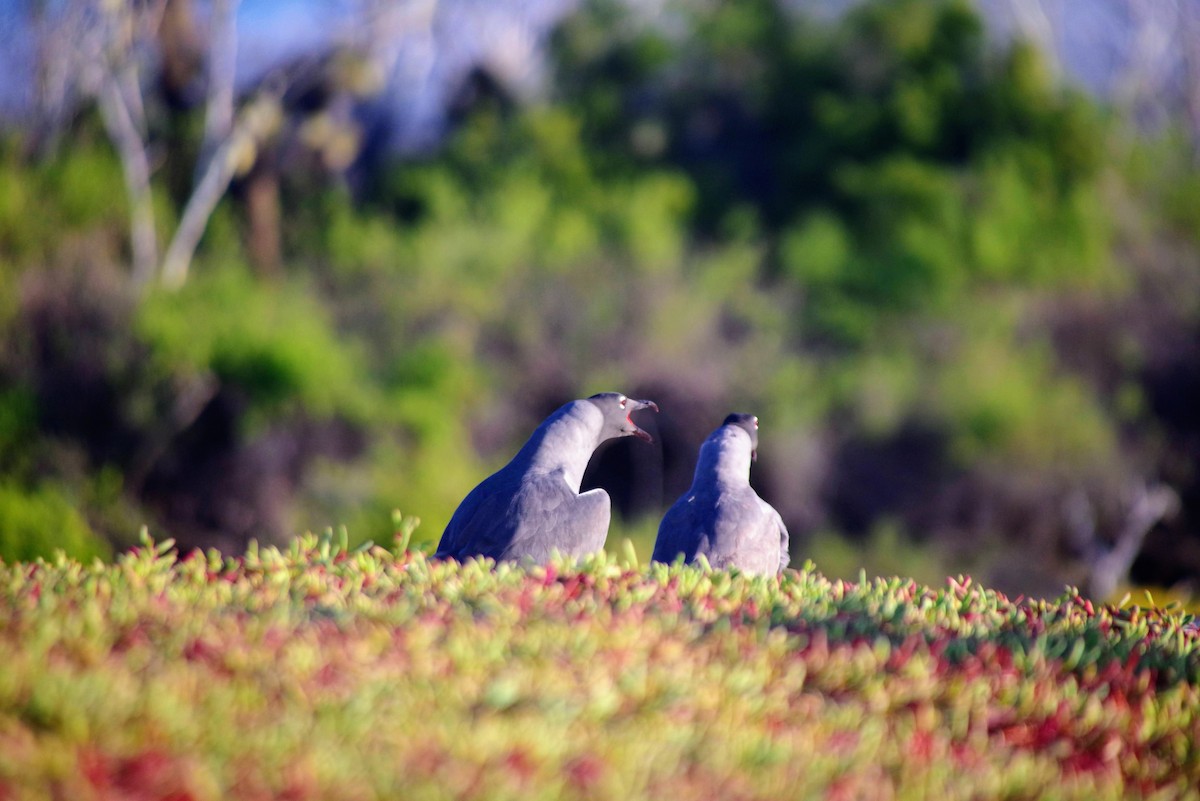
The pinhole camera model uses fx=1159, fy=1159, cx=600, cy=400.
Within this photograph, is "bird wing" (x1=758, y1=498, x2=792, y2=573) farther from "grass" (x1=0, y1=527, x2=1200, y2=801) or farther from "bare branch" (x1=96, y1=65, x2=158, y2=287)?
"bare branch" (x1=96, y1=65, x2=158, y2=287)

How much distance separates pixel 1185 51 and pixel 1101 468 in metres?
14.2

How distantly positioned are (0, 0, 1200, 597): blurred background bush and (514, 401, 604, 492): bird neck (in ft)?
22.3

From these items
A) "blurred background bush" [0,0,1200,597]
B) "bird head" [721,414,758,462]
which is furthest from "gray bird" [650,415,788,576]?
"blurred background bush" [0,0,1200,597]

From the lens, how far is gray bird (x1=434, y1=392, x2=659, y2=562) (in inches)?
171

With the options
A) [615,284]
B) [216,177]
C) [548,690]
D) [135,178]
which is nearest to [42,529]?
[135,178]

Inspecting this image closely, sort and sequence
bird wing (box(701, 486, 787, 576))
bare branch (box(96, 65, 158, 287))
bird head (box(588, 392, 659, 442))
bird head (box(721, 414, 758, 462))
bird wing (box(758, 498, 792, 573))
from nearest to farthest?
1. bird wing (box(701, 486, 787, 576))
2. bird wing (box(758, 498, 792, 573))
3. bird head (box(588, 392, 659, 442))
4. bird head (box(721, 414, 758, 462))
5. bare branch (box(96, 65, 158, 287))

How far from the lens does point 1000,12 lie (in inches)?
888

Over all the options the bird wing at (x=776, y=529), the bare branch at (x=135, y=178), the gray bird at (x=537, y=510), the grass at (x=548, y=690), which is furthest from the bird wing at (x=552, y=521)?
the bare branch at (x=135, y=178)

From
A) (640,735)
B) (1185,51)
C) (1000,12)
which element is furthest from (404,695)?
(1185,51)

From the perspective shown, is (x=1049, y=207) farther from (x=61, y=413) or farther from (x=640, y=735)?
(x=640, y=735)

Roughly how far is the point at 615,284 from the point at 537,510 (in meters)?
11.1

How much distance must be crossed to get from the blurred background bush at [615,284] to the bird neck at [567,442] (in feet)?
22.3

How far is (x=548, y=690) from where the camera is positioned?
112 inches

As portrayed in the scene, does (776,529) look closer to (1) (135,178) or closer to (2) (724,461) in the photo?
(2) (724,461)
